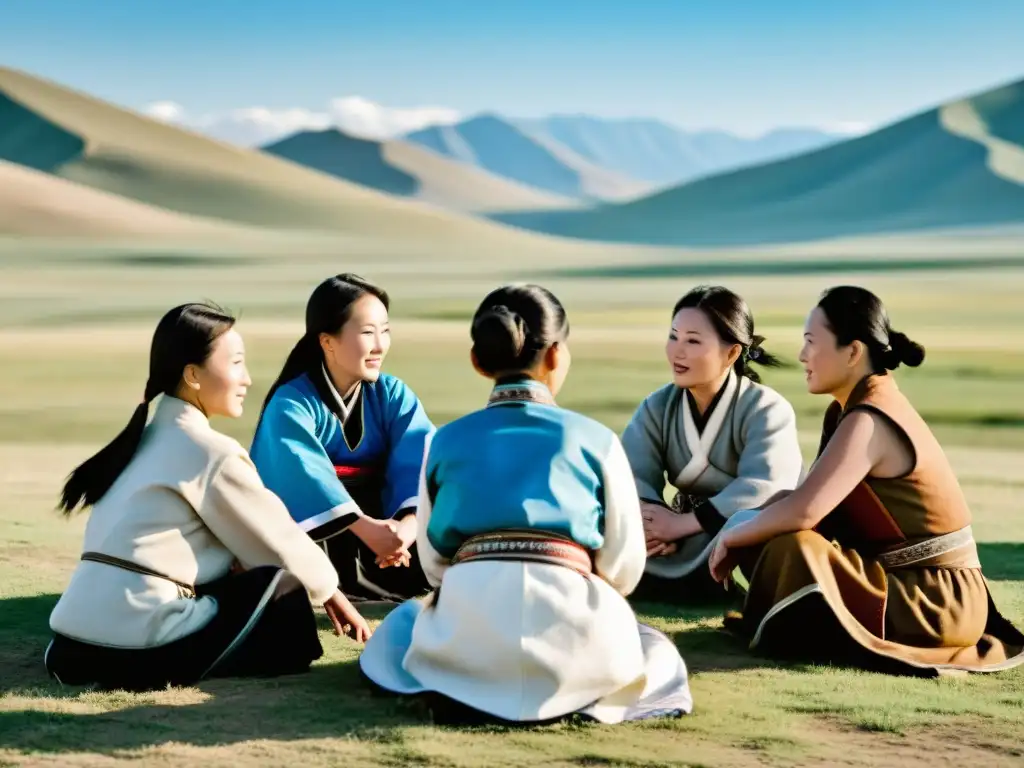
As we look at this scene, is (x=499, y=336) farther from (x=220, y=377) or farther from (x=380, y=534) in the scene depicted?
(x=380, y=534)

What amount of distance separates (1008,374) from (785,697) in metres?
11.3

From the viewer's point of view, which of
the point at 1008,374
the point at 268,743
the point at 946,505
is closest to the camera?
the point at 268,743

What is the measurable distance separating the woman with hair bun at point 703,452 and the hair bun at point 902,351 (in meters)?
0.69

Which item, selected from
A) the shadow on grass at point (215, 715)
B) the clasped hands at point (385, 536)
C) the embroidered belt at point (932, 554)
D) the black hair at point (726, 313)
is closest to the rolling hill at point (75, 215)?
the clasped hands at point (385, 536)

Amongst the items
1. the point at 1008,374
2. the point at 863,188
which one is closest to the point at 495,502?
the point at 1008,374

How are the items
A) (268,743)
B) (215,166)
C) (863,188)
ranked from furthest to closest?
(863,188) < (215,166) < (268,743)

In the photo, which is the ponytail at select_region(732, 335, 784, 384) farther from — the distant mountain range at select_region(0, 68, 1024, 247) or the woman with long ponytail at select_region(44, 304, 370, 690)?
the distant mountain range at select_region(0, 68, 1024, 247)

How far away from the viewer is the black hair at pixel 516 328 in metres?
3.02

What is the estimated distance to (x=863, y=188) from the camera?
301 ft

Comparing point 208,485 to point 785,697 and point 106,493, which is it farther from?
point 785,697

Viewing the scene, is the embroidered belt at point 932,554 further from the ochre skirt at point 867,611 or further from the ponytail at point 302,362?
the ponytail at point 302,362

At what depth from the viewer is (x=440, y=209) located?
319 ft

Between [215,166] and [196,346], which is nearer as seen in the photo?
[196,346]

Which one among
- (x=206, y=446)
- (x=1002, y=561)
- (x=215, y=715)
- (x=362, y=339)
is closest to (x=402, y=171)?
(x=1002, y=561)
